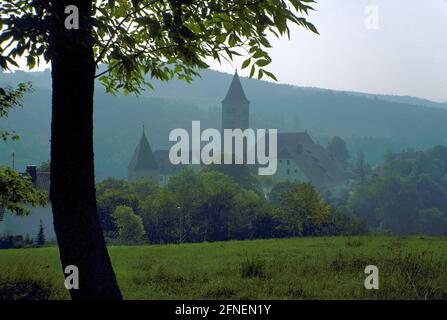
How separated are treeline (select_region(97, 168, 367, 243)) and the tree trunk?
36.0 metres

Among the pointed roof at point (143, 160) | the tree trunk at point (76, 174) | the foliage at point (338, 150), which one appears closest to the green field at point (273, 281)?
the tree trunk at point (76, 174)

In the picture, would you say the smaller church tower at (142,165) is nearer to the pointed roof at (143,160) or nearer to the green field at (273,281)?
the pointed roof at (143,160)

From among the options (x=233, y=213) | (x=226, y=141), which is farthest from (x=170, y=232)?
(x=226, y=141)

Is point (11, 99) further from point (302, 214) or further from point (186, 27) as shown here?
point (302, 214)

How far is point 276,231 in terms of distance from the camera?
4553 cm

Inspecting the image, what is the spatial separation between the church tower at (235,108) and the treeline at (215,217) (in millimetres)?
95132

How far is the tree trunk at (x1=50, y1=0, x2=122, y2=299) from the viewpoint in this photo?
5820mm

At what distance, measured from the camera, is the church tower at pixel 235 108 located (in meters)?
151

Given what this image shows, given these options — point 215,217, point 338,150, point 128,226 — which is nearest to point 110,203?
point 128,226

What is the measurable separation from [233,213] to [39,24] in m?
44.6

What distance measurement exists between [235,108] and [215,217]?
106 meters

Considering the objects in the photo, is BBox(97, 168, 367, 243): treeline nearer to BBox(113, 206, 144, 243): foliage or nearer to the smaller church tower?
BBox(113, 206, 144, 243): foliage

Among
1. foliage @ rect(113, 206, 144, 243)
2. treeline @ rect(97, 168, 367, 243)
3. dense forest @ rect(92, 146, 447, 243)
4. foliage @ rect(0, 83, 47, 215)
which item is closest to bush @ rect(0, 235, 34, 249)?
treeline @ rect(97, 168, 367, 243)
